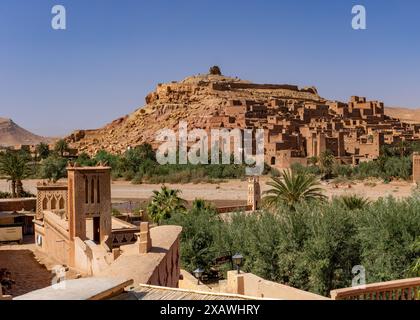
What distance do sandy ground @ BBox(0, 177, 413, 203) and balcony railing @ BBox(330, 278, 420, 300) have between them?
29.6 m

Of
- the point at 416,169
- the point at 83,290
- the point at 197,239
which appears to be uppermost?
the point at 416,169

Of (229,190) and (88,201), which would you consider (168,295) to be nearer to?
(88,201)

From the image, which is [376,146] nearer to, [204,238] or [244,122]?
[244,122]

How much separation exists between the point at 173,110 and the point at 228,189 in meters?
30.8

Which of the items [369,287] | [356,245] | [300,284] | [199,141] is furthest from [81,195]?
[199,141]

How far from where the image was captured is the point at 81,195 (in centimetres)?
1291

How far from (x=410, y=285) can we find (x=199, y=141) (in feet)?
175

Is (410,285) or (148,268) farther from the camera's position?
(148,268)

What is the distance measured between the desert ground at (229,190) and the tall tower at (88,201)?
2467 cm

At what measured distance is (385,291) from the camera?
21.7ft

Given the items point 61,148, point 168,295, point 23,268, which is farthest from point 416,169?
point 61,148

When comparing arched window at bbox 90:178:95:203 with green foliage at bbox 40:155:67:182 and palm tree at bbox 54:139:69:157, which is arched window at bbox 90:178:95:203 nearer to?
green foliage at bbox 40:155:67:182

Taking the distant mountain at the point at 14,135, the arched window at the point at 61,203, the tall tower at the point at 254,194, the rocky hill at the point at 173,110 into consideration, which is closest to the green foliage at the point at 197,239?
the arched window at the point at 61,203

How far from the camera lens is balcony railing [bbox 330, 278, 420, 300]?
6.29 metres
